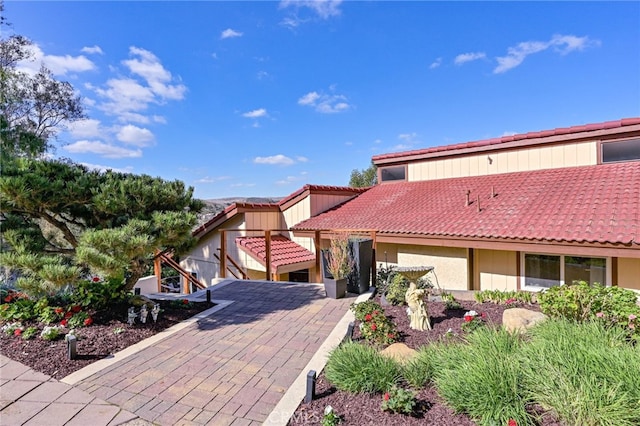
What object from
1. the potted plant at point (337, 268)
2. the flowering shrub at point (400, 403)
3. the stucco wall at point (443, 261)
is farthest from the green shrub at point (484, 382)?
the stucco wall at point (443, 261)

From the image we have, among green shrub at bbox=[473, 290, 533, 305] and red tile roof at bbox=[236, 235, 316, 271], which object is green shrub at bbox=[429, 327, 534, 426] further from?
red tile roof at bbox=[236, 235, 316, 271]

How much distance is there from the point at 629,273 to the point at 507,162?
18.4ft

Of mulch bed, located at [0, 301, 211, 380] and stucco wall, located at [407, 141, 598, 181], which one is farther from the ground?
stucco wall, located at [407, 141, 598, 181]

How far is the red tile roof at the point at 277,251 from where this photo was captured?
11.3 m

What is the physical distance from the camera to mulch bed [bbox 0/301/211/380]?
4.05 metres

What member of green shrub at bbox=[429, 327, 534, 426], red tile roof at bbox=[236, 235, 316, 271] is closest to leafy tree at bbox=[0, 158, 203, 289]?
green shrub at bbox=[429, 327, 534, 426]

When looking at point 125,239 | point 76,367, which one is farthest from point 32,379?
point 125,239

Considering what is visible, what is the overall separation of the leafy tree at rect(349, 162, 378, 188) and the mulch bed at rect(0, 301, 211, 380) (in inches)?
954

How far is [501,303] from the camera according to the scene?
6316 mm

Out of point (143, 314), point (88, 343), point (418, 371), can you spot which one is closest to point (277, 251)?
point (143, 314)

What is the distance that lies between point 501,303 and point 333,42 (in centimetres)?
1077

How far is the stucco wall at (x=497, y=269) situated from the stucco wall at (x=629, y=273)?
2070 mm

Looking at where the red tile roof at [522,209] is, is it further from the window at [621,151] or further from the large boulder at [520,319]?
the large boulder at [520,319]

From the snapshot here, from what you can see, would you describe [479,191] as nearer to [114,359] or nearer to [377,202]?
[377,202]
